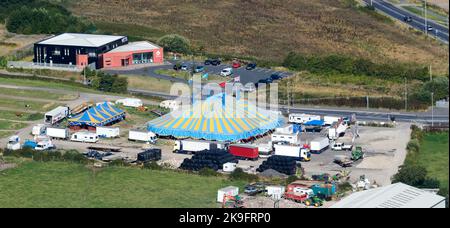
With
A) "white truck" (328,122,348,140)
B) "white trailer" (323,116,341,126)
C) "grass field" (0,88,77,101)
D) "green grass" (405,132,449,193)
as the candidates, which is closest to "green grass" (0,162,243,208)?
"green grass" (405,132,449,193)

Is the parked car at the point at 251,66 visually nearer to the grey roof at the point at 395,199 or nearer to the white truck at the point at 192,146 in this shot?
the white truck at the point at 192,146

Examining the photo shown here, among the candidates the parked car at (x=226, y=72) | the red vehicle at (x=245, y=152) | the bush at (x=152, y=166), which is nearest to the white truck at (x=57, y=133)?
the bush at (x=152, y=166)

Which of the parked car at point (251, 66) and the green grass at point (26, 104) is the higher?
the parked car at point (251, 66)

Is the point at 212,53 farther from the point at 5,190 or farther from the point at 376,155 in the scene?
the point at 5,190

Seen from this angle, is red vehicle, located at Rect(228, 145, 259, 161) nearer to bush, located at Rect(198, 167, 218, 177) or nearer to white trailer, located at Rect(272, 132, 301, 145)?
white trailer, located at Rect(272, 132, 301, 145)

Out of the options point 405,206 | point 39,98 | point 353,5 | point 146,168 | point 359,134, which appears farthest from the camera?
point 353,5

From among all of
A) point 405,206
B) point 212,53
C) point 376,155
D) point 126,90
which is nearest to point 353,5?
point 212,53
